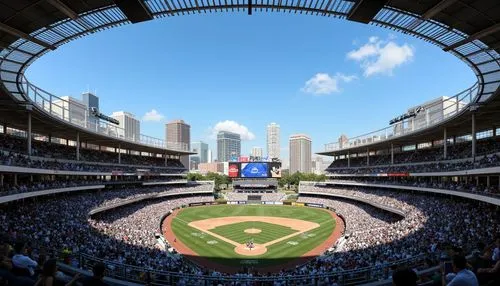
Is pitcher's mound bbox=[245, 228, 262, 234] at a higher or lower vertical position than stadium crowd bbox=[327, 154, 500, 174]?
lower

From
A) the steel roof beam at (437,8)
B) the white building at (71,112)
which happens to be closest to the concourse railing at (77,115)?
the white building at (71,112)

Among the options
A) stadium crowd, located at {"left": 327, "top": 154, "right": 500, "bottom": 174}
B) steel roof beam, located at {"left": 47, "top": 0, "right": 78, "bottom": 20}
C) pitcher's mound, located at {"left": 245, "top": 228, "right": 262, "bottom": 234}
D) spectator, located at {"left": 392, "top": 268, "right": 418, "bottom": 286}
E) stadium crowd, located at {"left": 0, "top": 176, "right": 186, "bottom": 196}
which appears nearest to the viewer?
spectator, located at {"left": 392, "top": 268, "right": 418, "bottom": 286}

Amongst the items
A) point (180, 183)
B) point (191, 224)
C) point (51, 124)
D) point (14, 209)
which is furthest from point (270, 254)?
point (180, 183)

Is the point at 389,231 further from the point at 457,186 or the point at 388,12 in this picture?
the point at 388,12

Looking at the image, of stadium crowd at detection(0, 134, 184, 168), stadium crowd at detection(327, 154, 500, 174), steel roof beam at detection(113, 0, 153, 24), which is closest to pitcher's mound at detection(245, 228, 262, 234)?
stadium crowd at detection(327, 154, 500, 174)

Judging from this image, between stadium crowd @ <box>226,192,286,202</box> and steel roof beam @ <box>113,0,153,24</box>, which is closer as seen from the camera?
steel roof beam @ <box>113,0,153,24</box>

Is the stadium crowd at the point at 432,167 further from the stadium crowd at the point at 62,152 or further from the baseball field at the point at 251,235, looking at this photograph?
the stadium crowd at the point at 62,152

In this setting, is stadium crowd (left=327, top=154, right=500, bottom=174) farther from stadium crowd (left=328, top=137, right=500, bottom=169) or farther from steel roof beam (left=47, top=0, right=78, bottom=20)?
steel roof beam (left=47, top=0, right=78, bottom=20)

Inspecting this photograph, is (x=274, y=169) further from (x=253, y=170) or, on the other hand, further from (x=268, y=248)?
(x=268, y=248)
